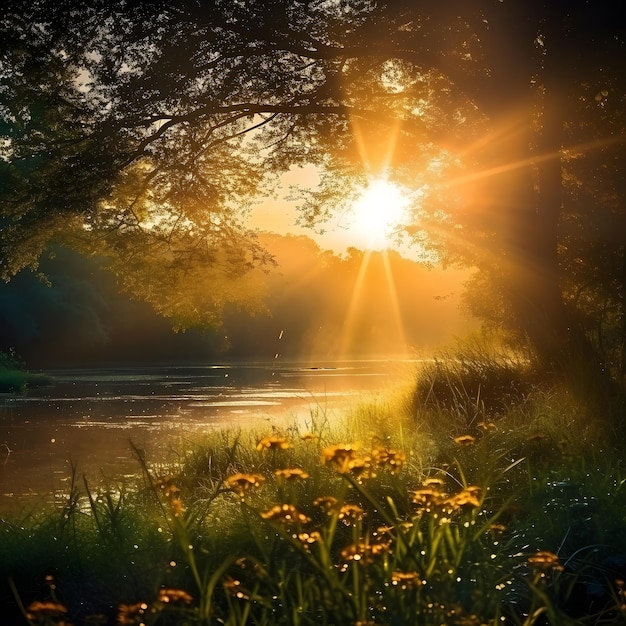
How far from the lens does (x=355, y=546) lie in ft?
10.8

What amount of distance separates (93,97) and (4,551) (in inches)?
305

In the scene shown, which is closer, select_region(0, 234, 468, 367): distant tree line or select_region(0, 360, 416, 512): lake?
select_region(0, 360, 416, 512): lake

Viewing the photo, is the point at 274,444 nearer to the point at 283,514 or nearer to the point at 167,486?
the point at 283,514

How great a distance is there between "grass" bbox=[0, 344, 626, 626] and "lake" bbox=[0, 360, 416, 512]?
0.75 m

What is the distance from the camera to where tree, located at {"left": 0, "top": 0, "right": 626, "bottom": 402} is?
37.6 feet

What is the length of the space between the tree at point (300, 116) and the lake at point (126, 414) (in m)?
2.86

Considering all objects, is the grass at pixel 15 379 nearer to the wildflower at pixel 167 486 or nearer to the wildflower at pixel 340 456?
the wildflower at pixel 167 486

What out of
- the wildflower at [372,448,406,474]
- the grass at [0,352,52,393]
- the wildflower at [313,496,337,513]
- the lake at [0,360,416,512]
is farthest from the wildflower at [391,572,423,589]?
the grass at [0,352,52,393]

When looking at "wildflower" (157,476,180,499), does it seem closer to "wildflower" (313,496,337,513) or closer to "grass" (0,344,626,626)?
"grass" (0,344,626,626)

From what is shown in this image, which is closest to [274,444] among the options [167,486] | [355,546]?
[355,546]

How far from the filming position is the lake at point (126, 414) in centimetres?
1235

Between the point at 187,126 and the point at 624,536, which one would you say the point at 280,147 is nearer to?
the point at 187,126

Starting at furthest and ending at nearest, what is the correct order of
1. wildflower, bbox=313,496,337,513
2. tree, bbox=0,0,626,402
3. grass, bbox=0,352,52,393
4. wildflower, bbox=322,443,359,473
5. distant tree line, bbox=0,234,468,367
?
distant tree line, bbox=0,234,468,367 → grass, bbox=0,352,52,393 → tree, bbox=0,0,626,402 → wildflower, bbox=313,496,337,513 → wildflower, bbox=322,443,359,473

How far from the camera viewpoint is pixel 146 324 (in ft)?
194
